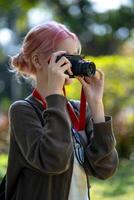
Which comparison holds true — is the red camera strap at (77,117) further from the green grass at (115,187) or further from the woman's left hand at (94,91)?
the green grass at (115,187)

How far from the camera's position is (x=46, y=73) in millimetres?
2549

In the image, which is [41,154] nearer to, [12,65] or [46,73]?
[46,73]

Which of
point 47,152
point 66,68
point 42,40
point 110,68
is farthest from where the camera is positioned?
point 110,68

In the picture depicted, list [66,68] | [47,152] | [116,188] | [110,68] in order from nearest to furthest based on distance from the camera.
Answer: [47,152] → [66,68] → [116,188] → [110,68]

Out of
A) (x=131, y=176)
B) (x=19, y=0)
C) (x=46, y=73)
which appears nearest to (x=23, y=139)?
(x=46, y=73)

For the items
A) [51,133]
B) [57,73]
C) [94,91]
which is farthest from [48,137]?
[94,91]

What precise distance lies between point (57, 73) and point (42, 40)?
20 centimetres

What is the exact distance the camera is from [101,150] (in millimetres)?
2547

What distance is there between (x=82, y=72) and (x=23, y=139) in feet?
1.20

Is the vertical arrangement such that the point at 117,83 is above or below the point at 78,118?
below

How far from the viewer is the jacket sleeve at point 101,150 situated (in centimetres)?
254

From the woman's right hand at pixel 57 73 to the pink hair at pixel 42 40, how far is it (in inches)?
3.5

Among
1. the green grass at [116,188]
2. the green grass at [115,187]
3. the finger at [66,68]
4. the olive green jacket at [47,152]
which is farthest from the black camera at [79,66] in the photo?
the green grass at [116,188]

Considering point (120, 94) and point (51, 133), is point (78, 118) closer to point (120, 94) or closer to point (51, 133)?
point (51, 133)
